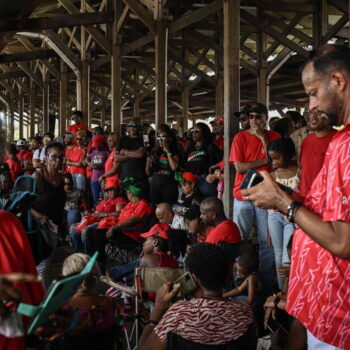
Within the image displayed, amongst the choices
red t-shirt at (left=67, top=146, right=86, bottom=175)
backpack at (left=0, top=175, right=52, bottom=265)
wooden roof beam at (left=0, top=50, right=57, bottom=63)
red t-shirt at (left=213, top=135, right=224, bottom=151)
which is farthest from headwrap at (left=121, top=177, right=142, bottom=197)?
wooden roof beam at (left=0, top=50, right=57, bottom=63)

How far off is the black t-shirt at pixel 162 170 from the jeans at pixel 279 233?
7.73 feet

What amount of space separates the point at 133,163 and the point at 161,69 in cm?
179

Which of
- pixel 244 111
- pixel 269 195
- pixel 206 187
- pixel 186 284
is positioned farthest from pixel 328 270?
pixel 206 187

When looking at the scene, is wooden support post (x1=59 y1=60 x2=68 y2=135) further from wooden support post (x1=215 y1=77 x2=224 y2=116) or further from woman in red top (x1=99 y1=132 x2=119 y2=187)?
woman in red top (x1=99 y1=132 x2=119 y2=187)

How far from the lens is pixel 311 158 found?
14.1 feet

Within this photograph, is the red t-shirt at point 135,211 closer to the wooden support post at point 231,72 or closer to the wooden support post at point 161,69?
the wooden support post at point 231,72

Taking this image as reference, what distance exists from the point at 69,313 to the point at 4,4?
3.52m

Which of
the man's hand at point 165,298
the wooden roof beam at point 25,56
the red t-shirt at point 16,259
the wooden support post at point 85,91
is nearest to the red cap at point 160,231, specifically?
the man's hand at point 165,298

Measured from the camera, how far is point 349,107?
74.7 inches

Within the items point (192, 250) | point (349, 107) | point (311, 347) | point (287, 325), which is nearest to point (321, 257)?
point (311, 347)

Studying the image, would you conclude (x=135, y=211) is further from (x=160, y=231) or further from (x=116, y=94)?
(x=116, y=94)

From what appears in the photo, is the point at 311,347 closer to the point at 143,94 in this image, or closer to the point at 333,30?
the point at 333,30

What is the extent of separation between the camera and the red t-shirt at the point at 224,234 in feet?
15.8

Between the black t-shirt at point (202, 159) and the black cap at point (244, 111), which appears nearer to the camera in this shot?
the black cap at point (244, 111)
